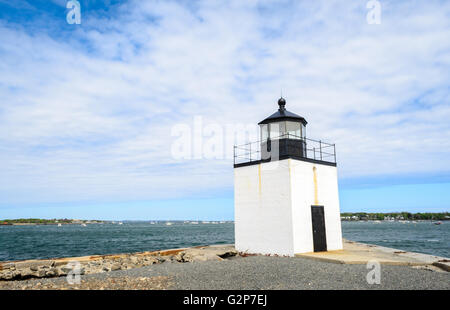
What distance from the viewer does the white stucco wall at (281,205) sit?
12.5m

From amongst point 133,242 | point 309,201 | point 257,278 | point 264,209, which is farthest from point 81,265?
point 133,242

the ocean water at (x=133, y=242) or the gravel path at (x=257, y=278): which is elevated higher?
the gravel path at (x=257, y=278)

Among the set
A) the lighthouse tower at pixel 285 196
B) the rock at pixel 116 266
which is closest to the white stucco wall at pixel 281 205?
the lighthouse tower at pixel 285 196

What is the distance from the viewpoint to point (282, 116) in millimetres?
13828

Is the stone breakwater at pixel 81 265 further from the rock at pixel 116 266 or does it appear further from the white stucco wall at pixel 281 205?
the white stucco wall at pixel 281 205

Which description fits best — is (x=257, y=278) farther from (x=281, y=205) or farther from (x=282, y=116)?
(x=282, y=116)

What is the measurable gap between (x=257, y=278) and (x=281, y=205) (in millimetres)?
4684

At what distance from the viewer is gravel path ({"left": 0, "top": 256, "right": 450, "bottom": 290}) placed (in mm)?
7570

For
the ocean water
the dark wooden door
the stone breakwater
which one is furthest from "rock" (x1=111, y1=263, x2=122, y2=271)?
the ocean water
